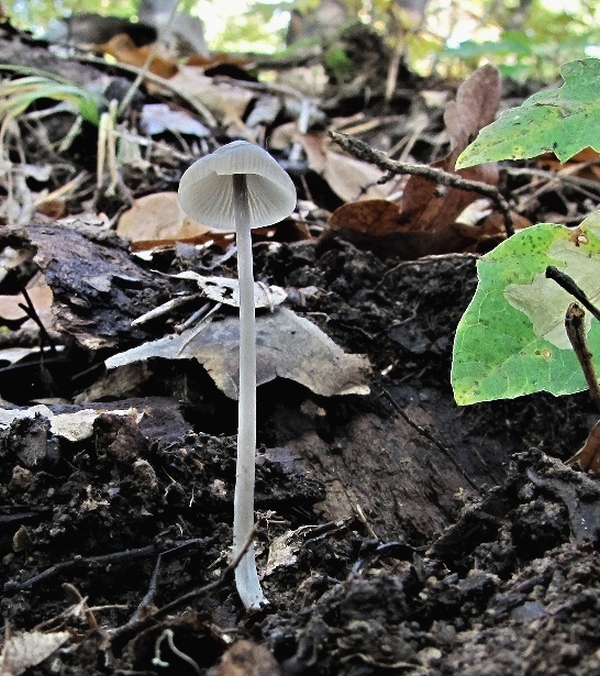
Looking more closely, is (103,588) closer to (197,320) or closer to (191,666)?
(191,666)

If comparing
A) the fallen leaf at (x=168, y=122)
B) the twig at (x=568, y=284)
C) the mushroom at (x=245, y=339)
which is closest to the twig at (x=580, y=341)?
the twig at (x=568, y=284)

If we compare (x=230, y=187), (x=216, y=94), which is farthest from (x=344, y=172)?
(x=230, y=187)

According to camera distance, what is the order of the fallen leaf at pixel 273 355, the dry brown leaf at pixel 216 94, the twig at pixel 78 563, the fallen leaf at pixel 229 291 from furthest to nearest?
the dry brown leaf at pixel 216 94, the fallen leaf at pixel 229 291, the fallen leaf at pixel 273 355, the twig at pixel 78 563

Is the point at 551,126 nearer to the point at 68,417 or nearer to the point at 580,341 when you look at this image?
the point at 580,341

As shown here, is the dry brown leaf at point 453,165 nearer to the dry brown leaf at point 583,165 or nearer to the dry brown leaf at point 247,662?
the dry brown leaf at point 583,165

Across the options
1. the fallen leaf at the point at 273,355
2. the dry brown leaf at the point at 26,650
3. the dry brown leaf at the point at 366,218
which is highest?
the dry brown leaf at the point at 366,218

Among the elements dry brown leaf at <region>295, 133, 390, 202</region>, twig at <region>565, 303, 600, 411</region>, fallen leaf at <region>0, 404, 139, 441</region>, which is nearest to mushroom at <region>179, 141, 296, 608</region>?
fallen leaf at <region>0, 404, 139, 441</region>
